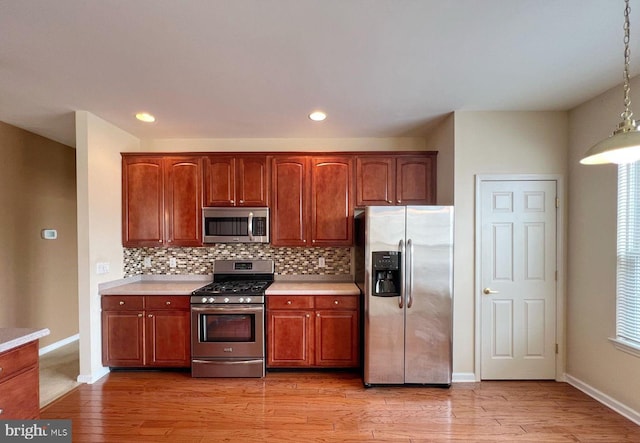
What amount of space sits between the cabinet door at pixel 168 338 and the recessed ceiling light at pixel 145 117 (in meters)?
2.01

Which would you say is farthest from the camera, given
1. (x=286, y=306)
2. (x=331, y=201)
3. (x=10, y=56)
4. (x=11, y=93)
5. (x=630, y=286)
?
(x=331, y=201)

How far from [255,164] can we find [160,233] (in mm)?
1370

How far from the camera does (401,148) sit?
373cm

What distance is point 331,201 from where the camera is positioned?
3.44m

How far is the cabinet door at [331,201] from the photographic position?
3434 millimetres

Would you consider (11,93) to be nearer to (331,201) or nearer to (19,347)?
(19,347)

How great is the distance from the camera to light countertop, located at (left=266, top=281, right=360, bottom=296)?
309 cm

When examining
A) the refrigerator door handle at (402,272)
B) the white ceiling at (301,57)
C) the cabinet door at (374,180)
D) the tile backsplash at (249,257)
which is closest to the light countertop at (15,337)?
the white ceiling at (301,57)

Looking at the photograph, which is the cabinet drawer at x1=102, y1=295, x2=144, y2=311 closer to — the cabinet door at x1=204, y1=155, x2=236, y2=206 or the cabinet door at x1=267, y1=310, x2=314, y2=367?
the cabinet door at x1=204, y1=155, x2=236, y2=206

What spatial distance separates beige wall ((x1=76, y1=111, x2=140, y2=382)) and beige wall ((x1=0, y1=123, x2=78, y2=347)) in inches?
42.3

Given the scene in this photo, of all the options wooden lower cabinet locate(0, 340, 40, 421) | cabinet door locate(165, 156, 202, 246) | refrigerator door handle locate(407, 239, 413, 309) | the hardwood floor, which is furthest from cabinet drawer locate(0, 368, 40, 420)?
refrigerator door handle locate(407, 239, 413, 309)

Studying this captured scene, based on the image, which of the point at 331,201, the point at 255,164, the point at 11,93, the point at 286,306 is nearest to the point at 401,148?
the point at 331,201

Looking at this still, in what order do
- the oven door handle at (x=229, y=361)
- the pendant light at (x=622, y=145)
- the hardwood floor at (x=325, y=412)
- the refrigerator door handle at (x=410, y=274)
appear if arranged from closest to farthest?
the pendant light at (x=622, y=145), the hardwood floor at (x=325, y=412), the refrigerator door handle at (x=410, y=274), the oven door handle at (x=229, y=361)

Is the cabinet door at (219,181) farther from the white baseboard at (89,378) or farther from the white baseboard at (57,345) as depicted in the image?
the white baseboard at (57,345)
